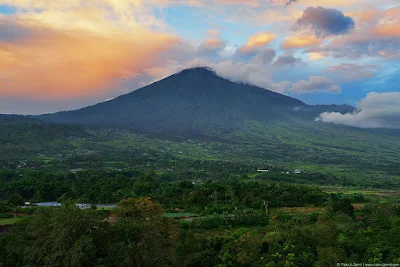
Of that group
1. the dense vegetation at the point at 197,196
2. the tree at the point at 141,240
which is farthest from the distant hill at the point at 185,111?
the tree at the point at 141,240

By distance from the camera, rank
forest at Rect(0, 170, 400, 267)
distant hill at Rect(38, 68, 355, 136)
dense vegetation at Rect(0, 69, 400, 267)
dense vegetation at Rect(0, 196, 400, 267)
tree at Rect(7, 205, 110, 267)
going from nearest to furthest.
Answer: tree at Rect(7, 205, 110, 267) < dense vegetation at Rect(0, 196, 400, 267) < forest at Rect(0, 170, 400, 267) < dense vegetation at Rect(0, 69, 400, 267) < distant hill at Rect(38, 68, 355, 136)

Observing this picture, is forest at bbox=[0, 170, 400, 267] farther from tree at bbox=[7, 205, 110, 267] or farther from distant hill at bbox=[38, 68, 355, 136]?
distant hill at bbox=[38, 68, 355, 136]

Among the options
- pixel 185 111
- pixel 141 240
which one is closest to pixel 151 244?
pixel 141 240

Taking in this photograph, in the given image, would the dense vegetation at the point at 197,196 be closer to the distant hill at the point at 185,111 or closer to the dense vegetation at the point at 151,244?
the dense vegetation at the point at 151,244

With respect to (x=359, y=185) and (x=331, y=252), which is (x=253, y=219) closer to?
(x=331, y=252)

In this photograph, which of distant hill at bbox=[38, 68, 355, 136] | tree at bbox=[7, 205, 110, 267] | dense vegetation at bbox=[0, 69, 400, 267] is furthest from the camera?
distant hill at bbox=[38, 68, 355, 136]

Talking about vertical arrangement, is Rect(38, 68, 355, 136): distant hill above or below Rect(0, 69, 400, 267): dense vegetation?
above

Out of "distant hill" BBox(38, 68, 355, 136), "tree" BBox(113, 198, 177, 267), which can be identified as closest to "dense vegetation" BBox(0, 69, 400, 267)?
"tree" BBox(113, 198, 177, 267)

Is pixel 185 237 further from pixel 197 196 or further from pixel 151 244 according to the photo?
pixel 197 196
